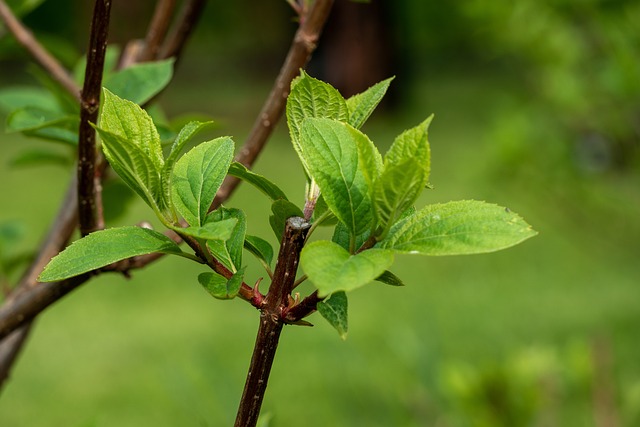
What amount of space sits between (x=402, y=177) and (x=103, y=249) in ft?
0.48

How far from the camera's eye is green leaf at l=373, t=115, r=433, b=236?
0.40 m

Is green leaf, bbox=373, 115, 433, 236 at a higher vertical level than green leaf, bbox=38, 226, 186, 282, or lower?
higher

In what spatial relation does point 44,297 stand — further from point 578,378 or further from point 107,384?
point 107,384

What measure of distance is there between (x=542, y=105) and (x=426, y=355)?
4.15 ft

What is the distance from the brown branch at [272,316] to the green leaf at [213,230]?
3 cm

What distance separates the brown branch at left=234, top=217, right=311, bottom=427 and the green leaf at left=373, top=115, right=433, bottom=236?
36 mm

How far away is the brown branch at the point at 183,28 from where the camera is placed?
2.86 feet

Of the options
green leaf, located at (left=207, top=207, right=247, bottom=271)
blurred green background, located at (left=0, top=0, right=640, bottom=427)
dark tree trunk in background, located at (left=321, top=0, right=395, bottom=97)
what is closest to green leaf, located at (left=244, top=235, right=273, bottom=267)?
green leaf, located at (left=207, top=207, right=247, bottom=271)

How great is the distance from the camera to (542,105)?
8.56 feet

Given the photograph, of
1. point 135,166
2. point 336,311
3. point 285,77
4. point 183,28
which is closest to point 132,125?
point 135,166

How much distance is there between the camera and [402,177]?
1.30 feet

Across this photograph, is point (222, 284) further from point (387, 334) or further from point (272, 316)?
point (387, 334)

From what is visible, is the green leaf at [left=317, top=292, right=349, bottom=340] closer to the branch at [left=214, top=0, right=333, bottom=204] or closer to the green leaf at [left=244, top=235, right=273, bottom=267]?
the green leaf at [left=244, top=235, right=273, bottom=267]

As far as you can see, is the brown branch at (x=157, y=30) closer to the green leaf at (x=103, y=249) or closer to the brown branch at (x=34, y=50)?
the brown branch at (x=34, y=50)
